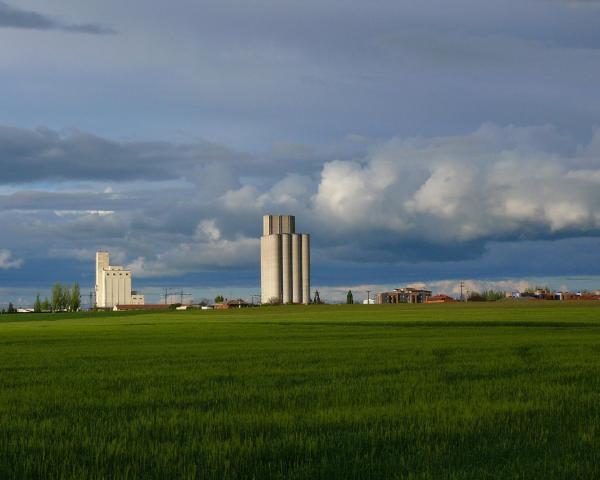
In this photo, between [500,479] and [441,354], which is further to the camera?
[441,354]

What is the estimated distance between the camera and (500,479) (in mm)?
11094

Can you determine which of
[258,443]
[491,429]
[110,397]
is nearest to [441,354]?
[110,397]

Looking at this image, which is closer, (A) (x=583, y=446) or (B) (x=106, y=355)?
(A) (x=583, y=446)

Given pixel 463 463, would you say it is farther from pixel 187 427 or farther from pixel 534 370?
pixel 534 370

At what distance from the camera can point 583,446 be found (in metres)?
13.5

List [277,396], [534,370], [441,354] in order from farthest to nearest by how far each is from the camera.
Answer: [441,354] → [534,370] → [277,396]

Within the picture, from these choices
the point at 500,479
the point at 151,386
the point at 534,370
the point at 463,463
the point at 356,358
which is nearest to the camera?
the point at 500,479

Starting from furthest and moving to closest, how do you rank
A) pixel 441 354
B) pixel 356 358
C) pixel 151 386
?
pixel 441 354 → pixel 356 358 → pixel 151 386

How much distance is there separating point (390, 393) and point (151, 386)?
7.01m

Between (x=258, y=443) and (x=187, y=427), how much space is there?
96.4 inches

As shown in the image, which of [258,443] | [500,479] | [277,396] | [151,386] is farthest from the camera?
[151,386]

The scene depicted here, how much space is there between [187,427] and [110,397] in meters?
5.89

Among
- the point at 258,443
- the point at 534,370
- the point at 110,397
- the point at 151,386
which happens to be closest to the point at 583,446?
the point at 258,443

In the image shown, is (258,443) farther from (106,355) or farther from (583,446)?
(106,355)
